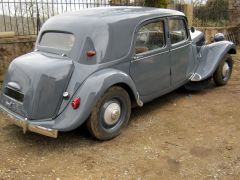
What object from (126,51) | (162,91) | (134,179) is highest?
(126,51)

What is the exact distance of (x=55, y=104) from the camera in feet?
14.4

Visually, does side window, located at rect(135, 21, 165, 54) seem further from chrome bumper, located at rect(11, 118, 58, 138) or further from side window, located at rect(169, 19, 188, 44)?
chrome bumper, located at rect(11, 118, 58, 138)

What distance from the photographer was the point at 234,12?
12.4 m

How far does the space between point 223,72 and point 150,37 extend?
2312 millimetres

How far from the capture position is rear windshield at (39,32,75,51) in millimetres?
4871

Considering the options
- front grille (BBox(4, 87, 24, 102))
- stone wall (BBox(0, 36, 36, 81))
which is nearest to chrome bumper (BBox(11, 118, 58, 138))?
front grille (BBox(4, 87, 24, 102))

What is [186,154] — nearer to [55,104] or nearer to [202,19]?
[55,104]

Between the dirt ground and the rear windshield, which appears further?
the rear windshield

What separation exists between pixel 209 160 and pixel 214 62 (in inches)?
111

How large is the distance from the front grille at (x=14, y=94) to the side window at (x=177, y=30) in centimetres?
265

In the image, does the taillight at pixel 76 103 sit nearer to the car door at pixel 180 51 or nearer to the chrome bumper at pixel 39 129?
the chrome bumper at pixel 39 129

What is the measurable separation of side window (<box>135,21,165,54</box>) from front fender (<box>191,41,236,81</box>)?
48.3 inches

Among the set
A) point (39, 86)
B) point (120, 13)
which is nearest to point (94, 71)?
point (39, 86)

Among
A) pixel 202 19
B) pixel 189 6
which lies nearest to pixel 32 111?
pixel 189 6
